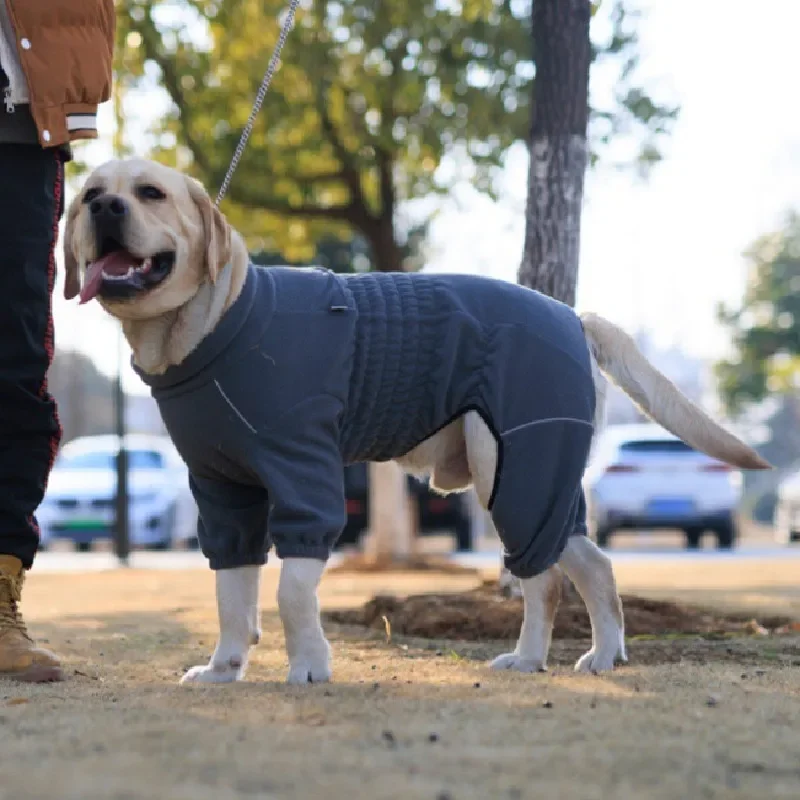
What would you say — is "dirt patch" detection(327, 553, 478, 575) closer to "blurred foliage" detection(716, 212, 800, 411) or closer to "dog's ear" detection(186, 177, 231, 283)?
"dog's ear" detection(186, 177, 231, 283)

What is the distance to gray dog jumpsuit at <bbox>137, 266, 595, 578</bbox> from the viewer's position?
4.30 m

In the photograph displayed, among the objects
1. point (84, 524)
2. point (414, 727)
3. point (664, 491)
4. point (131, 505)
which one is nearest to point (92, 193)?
point (414, 727)

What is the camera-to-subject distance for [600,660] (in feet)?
16.4

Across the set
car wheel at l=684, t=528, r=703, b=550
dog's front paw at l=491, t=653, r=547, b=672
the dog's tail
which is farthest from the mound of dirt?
car wheel at l=684, t=528, r=703, b=550

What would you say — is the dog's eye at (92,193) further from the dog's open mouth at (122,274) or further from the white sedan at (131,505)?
the white sedan at (131,505)

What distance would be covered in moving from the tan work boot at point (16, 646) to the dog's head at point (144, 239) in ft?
3.36

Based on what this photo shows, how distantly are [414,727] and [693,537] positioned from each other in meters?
19.4

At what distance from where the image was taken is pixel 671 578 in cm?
1170

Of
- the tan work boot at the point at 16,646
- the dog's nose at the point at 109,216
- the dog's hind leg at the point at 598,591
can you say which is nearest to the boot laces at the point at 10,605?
the tan work boot at the point at 16,646

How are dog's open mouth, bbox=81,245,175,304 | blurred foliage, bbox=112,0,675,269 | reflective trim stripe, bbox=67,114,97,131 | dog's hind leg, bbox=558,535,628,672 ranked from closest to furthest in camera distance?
dog's open mouth, bbox=81,245,175,304 → reflective trim stripe, bbox=67,114,97,131 → dog's hind leg, bbox=558,535,628,672 → blurred foliage, bbox=112,0,675,269

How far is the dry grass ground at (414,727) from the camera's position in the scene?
275 cm

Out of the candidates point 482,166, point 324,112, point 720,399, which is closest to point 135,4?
point 324,112

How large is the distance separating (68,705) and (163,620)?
337 cm

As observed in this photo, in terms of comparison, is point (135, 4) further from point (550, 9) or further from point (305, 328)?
point (305, 328)
